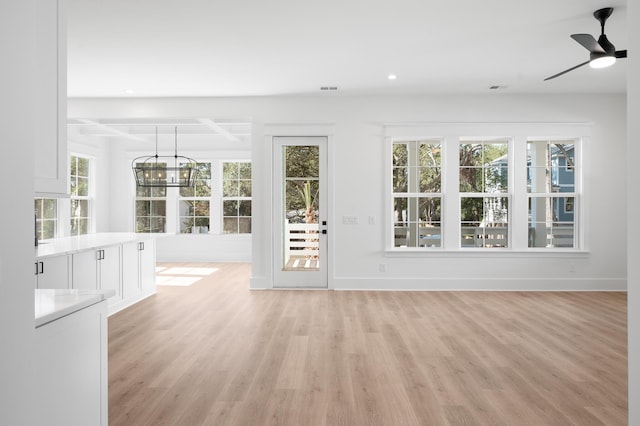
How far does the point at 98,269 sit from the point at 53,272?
0.74 metres

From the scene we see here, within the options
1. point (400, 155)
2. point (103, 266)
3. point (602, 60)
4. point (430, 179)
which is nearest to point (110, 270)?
point (103, 266)

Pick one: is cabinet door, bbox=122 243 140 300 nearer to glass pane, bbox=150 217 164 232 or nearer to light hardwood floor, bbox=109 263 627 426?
light hardwood floor, bbox=109 263 627 426

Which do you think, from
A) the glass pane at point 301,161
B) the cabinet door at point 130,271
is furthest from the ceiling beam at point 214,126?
the cabinet door at point 130,271

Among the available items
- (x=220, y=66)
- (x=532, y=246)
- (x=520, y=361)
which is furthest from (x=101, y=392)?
(x=532, y=246)

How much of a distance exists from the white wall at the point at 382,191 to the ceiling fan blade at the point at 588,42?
8.99 ft

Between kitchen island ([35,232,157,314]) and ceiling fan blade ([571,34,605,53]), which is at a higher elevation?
ceiling fan blade ([571,34,605,53])

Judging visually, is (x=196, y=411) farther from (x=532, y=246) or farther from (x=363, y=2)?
(x=532, y=246)

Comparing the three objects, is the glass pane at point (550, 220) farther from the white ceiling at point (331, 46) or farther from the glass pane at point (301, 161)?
the glass pane at point (301, 161)

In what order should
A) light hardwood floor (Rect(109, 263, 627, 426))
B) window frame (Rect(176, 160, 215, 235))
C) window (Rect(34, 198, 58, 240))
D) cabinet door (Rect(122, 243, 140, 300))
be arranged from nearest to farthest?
light hardwood floor (Rect(109, 263, 627, 426)) < cabinet door (Rect(122, 243, 140, 300)) < window (Rect(34, 198, 58, 240)) < window frame (Rect(176, 160, 215, 235))

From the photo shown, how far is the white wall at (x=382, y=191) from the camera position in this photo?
6.25 m

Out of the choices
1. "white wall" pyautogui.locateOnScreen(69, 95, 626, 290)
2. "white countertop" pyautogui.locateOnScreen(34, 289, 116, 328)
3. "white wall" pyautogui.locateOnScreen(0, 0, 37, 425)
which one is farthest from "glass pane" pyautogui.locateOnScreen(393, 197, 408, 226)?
"white wall" pyautogui.locateOnScreen(0, 0, 37, 425)

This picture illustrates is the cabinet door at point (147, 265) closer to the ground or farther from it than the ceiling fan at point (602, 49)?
closer to the ground

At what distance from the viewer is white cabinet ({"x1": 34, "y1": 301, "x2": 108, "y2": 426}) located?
1.54 metres

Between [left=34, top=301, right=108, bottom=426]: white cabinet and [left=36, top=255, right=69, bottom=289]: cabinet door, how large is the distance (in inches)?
87.4
